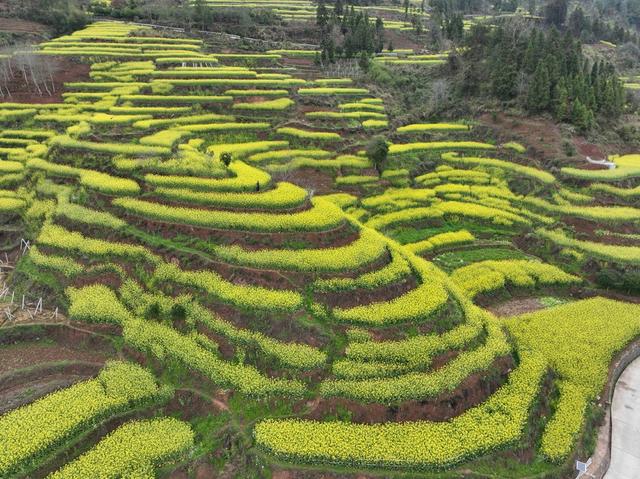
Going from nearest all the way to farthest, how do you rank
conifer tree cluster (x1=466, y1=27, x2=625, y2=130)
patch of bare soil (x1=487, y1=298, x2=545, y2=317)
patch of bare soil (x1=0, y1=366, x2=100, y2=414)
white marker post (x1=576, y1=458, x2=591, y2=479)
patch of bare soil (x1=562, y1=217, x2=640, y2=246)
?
white marker post (x1=576, y1=458, x2=591, y2=479) → patch of bare soil (x1=0, y1=366, x2=100, y2=414) → patch of bare soil (x1=487, y1=298, x2=545, y2=317) → patch of bare soil (x1=562, y1=217, x2=640, y2=246) → conifer tree cluster (x1=466, y1=27, x2=625, y2=130)

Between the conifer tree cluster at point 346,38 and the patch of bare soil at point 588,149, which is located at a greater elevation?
the conifer tree cluster at point 346,38

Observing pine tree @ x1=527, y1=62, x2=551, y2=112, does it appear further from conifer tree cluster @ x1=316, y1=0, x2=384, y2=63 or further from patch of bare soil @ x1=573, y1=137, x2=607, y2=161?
conifer tree cluster @ x1=316, y1=0, x2=384, y2=63

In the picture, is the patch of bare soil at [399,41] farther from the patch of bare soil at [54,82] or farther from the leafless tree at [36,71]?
the leafless tree at [36,71]

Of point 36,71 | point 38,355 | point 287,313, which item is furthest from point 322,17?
point 38,355

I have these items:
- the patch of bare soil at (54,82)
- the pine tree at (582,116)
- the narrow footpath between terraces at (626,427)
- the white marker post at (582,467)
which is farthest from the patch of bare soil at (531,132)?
the patch of bare soil at (54,82)

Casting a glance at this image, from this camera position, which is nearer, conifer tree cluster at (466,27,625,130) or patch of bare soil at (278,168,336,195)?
patch of bare soil at (278,168,336,195)

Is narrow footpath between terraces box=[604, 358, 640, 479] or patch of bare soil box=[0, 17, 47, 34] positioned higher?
patch of bare soil box=[0, 17, 47, 34]

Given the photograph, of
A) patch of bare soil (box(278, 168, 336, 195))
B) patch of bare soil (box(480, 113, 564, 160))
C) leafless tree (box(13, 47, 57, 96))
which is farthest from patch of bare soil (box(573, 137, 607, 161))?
leafless tree (box(13, 47, 57, 96))
